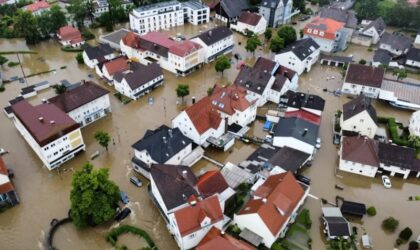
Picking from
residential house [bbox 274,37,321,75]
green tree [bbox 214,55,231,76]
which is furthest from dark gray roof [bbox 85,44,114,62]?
residential house [bbox 274,37,321,75]

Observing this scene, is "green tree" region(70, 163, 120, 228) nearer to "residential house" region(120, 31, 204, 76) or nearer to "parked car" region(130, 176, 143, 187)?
"parked car" region(130, 176, 143, 187)

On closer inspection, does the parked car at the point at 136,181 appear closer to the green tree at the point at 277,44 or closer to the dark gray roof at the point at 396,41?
the green tree at the point at 277,44

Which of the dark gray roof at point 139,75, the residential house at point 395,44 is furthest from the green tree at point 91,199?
the residential house at point 395,44

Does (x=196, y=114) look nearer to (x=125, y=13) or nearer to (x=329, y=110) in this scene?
(x=329, y=110)

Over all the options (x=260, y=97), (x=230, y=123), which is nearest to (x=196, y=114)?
(x=230, y=123)

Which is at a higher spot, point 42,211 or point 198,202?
point 198,202

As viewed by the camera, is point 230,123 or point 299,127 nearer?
point 299,127

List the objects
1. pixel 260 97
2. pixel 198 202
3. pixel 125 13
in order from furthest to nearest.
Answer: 1. pixel 125 13
2. pixel 260 97
3. pixel 198 202

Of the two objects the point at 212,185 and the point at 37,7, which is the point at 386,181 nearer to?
the point at 212,185

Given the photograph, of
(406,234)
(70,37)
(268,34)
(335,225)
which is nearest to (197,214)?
(335,225)
